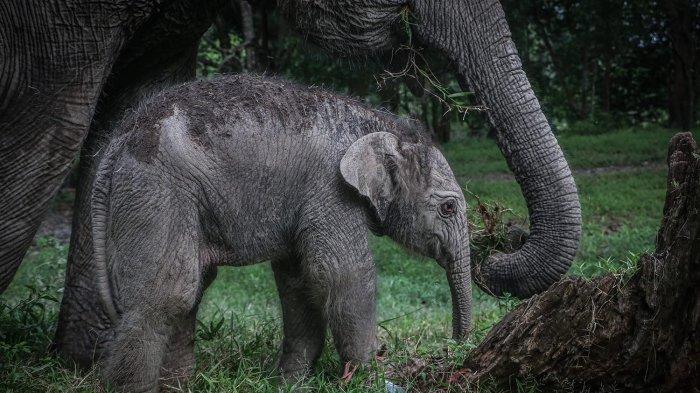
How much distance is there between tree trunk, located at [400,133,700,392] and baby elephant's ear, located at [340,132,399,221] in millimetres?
899

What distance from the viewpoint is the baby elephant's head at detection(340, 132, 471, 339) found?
16.4ft

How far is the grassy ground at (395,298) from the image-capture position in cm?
509

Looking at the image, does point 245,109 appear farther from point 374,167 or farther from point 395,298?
point 395,298

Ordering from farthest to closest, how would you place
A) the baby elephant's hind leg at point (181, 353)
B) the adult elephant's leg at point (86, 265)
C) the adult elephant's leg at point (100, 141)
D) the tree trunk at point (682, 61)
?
1. the tree trunk at point (682, 61)
2. the adult elephant's leg at point (86, 265)
3. the adult elephant's leg at point (100, 141)
4. the baby elephant's hind leg at point (181, 353)

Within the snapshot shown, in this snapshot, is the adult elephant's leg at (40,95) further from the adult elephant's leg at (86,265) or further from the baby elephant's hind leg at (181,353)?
the baby elephant's hind leg at (181,353)

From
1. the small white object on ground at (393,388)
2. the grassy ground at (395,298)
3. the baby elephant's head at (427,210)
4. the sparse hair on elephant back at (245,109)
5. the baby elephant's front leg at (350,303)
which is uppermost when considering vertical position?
the sparse hair on elephant back at (245,109)

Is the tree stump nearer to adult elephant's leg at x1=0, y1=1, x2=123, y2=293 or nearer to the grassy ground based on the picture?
the grassy ground

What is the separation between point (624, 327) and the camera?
14.6 feet

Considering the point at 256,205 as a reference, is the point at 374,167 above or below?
above

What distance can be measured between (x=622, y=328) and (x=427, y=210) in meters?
1.20

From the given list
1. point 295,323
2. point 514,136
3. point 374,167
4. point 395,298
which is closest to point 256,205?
point 374,167

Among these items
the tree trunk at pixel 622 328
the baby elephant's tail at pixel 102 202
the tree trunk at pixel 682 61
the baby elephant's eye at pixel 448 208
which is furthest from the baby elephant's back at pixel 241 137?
the tree trunk at pixel 682 61

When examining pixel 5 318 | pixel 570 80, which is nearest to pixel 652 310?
pixel 5 318

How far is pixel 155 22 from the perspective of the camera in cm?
546
